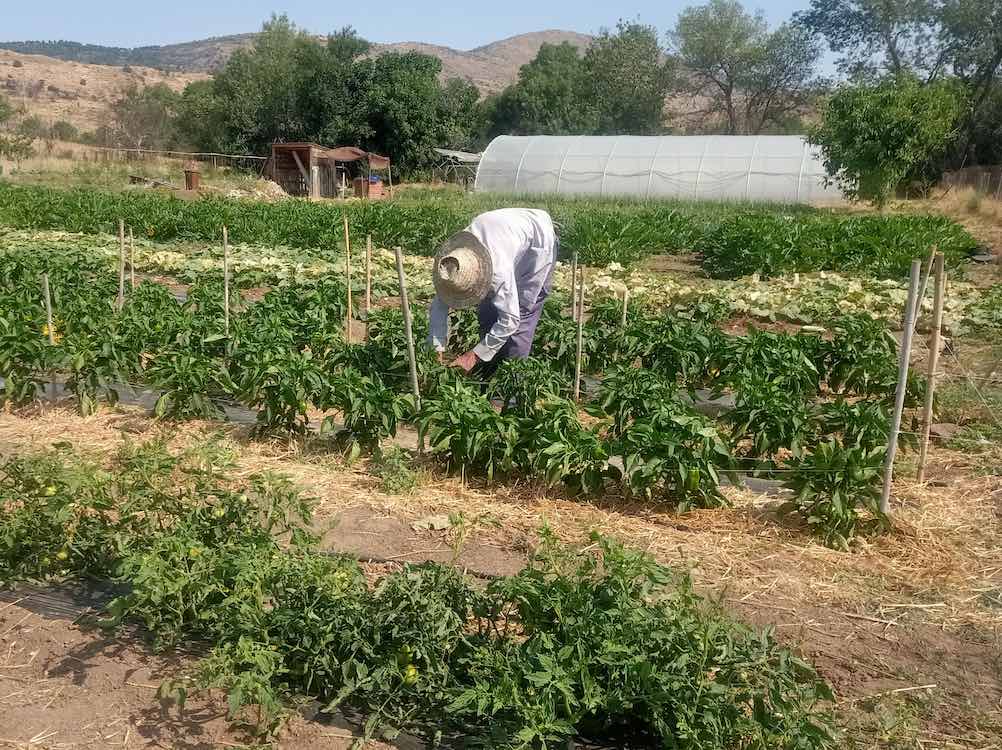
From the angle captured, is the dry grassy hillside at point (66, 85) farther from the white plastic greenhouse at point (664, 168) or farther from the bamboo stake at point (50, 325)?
Result: the bamboo stake at point (50, 325)

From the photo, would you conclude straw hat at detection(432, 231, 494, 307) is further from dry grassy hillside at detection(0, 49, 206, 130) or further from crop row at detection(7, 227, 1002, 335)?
dry grassy hillside at detection(0, 49, 206, 130)

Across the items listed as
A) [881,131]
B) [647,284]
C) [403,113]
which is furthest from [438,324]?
[403,113]

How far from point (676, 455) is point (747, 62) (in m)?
58.9

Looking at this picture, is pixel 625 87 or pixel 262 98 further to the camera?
pixel 625 87

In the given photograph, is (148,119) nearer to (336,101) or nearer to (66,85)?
(336,101)

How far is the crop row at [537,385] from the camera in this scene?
4723 mm

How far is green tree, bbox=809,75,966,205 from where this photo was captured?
24.1 m

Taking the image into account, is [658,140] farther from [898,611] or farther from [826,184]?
[898,611]

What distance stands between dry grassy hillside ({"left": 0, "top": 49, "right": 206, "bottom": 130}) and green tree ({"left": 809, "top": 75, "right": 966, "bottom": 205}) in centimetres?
4653

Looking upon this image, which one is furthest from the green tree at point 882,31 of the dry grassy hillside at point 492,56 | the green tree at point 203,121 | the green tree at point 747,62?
the dry grassy hillside at point 492,56

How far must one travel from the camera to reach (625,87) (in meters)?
51.8

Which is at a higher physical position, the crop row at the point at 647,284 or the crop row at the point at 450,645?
the crop row at the point at 647,284

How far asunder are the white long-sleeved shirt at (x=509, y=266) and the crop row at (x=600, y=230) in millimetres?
6719

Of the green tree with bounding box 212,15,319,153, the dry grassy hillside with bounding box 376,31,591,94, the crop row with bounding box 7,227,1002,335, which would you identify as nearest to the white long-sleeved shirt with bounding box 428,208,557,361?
the crop row with bounding box 7,227,1002,335
